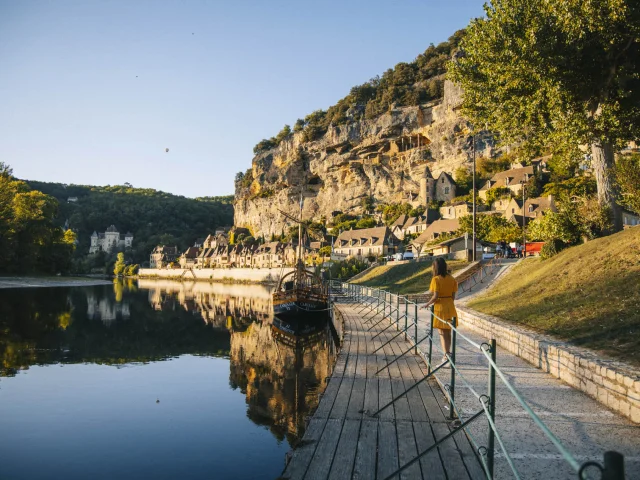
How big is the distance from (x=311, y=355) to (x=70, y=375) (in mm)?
7977

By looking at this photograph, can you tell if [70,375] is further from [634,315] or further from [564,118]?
[564,118]

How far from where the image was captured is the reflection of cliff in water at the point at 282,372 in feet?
33.2

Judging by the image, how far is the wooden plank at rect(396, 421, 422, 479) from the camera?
4.86 metres

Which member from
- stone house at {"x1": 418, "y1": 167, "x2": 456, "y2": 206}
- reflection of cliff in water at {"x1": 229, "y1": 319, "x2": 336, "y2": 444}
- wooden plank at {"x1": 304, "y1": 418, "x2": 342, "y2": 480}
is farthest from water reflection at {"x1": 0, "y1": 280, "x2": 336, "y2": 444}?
stone house at {"x1": 418, "y1": 167, "x2": 456, "y2": 206}

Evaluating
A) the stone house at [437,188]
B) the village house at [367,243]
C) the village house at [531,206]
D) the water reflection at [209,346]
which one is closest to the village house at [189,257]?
the village house at [367,243]

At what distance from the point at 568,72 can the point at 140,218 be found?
148 m

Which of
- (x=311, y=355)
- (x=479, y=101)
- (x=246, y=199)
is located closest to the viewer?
(x=311, y=355)

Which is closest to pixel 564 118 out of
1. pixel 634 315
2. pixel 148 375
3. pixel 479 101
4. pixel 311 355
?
pixel 479 101

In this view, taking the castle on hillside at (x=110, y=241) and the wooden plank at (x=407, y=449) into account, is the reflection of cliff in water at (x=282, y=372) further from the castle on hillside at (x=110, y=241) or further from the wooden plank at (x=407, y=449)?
the castle on hillside at (x=110, y=241)

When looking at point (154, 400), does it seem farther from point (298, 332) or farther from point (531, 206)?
point (531, 206)

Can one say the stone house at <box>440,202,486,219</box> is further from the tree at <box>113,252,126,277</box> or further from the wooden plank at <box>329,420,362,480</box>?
the tree at <box>113,252,126,277</box>

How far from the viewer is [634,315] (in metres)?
9.26

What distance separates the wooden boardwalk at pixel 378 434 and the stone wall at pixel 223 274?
5864 cm

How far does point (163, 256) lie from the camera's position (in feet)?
429
